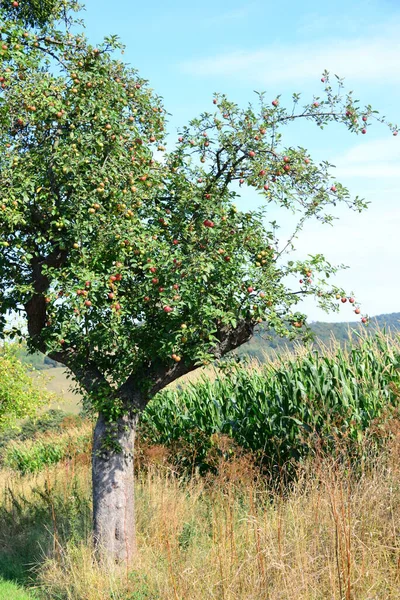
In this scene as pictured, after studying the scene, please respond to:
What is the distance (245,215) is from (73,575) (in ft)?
16.1

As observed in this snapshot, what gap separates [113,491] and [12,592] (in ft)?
5.68

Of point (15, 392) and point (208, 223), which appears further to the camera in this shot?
point (15, 392)

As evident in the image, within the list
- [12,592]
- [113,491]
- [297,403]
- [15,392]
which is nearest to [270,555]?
[113,491]

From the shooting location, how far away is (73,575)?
7.27m

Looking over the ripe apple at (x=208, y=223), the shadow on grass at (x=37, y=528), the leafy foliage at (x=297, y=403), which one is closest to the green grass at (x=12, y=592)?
the shadow on grass at (x=37, y=528)

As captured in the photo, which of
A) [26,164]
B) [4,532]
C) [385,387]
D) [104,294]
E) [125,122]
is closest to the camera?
[104,294]

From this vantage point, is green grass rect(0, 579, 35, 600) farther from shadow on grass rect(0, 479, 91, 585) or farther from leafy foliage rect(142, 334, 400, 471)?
leafy foliage rect(142, 334, 400, 471)

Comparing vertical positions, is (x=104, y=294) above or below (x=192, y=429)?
above

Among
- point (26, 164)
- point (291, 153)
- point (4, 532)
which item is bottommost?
point (4, 532)

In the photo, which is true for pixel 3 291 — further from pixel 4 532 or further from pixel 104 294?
pixel 4 532

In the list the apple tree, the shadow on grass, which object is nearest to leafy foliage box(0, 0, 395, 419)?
the apple tree

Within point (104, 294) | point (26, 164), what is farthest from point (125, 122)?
point (104, 294)

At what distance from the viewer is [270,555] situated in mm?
5602

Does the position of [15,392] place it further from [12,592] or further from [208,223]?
[208,223]
